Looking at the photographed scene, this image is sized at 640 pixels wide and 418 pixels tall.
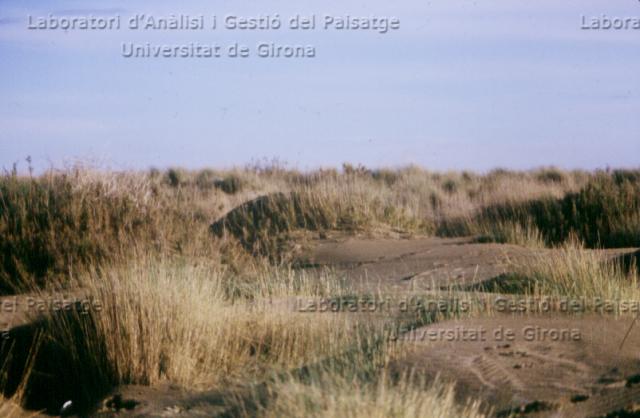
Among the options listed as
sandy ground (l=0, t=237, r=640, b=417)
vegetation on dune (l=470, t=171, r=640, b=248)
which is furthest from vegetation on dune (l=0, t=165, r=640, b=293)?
sandy ground (l=0, t=237, r=640, b=417)

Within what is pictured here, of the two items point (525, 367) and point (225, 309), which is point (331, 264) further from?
point (525, 367)

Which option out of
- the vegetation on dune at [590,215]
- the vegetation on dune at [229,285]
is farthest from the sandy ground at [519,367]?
the vegetation on dune at [590,215]

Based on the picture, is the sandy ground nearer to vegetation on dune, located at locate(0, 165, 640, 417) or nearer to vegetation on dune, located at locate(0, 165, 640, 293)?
vegetation on dune, located at locate(0, 165, 640, 417)

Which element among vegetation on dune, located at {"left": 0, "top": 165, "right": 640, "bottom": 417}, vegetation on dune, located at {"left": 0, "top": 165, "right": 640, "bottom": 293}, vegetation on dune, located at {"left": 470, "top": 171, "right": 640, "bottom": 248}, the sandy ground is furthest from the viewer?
vegetation on dune, located at {"left": 470, "top": 171, "right": 640, "bottom": 248}

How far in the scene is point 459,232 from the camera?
21.9 meters

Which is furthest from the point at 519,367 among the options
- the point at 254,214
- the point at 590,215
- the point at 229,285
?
the point at 590,215

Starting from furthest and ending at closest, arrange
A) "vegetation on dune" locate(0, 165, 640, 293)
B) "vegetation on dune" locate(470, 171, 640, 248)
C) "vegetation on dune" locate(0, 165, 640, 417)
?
"vegetation on dune" locate(470, 171, 640, 248), "vegetation on dune" locate(0, 165, 640, 293), "vegetation on dune" locate(0, 165, 640, 417)

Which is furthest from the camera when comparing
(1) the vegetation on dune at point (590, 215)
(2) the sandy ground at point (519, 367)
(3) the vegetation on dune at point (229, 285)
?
(1) the vegetation on dune at point (590, 215)

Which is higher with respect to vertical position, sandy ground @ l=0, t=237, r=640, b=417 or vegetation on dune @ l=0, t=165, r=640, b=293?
vegetation on dune @ l=0, t=165, r=640, b=293

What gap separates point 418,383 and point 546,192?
18.0 metres

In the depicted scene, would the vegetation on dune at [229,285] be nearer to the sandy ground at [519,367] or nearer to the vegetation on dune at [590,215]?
the vegetation on dune at [590,215]

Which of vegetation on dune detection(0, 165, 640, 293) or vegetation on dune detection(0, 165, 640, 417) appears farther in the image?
vegetation on dune detection(0, 165, 640, 293)

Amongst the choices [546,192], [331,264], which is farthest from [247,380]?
[546,192]

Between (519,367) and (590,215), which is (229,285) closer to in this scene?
(519,367)
